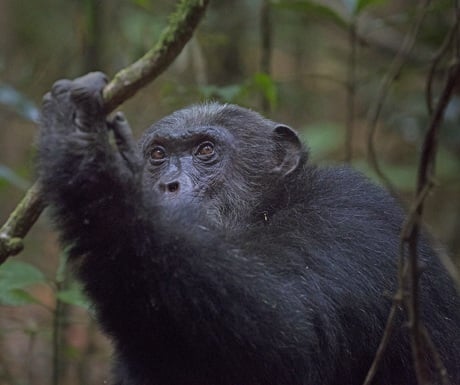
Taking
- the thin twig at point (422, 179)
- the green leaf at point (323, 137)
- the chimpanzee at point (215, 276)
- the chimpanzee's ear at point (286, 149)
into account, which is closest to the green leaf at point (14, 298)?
the chimpanzee at point (215, 276)

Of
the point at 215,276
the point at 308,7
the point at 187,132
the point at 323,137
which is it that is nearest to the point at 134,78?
the point at 187,132

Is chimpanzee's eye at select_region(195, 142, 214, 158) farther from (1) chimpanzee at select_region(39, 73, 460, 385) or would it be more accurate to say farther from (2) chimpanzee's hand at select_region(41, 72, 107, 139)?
(2) chimpanzee's hand at select_region(41, 72, 107, 139)

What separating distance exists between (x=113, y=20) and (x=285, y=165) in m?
4.09

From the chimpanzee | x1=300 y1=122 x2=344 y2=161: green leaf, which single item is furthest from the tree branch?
x1=300 y1=122 x2=344 y2=161: green leaf

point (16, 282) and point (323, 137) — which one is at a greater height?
point (323, 137)

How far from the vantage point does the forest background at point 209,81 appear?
22.2 ft

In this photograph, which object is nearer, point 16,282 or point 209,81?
point 16,282

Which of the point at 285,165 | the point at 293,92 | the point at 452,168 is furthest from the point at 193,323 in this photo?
the point at 293,92

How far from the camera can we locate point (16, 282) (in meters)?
5.11

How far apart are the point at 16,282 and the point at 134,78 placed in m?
1.44

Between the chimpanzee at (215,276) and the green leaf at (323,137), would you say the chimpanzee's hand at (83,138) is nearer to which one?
the chimpanzee at (215,276)

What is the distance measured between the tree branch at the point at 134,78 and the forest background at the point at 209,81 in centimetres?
110

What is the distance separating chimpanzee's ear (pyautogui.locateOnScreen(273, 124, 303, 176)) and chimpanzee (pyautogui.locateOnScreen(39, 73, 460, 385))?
661 millimetres

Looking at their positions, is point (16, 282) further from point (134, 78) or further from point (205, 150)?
point (134, 78)
